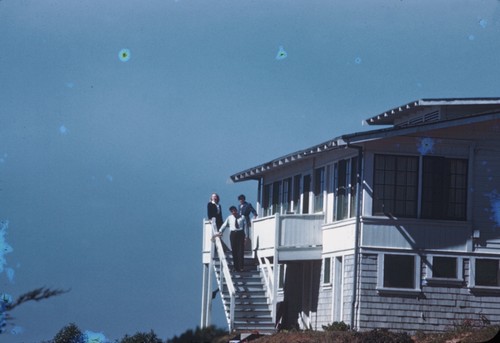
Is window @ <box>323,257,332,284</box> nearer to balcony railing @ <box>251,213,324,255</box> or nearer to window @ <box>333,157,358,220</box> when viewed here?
balcony railing @ <box>251,213,324,255</box>

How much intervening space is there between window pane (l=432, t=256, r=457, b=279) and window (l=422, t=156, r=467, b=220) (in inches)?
41.5

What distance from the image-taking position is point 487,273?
24.4 m

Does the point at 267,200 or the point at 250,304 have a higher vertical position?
the point at 267,200

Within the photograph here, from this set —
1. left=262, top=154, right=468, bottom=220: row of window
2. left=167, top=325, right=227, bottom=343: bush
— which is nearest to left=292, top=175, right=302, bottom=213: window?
left=262, top=154, right=468, bottom=220: row of window

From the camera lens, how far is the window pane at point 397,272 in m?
24.1

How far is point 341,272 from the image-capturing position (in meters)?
25.4

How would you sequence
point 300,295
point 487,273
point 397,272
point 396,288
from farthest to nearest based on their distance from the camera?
1. point 300,295
2. point 487,273
3. point 397,272
4. point 396,288

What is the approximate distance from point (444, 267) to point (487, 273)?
111cm

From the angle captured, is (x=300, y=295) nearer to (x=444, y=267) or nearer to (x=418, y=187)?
(x=444, y=267)

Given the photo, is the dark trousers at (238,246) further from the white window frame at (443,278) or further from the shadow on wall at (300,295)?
the white window frame at (443,278)

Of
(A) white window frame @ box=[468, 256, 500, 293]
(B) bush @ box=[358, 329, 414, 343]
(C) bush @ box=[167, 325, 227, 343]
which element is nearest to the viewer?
(C) bush @ box=[167, 325, 227, 343]

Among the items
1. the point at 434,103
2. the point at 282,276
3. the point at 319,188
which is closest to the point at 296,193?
the point at 319,188

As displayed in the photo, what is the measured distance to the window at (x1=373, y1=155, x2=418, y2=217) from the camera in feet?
79.0

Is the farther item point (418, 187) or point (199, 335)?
point (418, 187)
